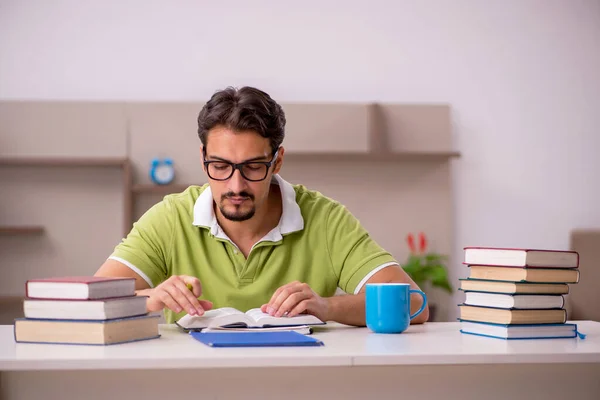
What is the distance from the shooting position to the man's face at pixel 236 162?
2.02 metres

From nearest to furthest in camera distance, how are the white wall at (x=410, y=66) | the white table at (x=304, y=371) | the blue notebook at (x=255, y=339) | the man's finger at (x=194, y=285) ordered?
the white table at (x=304, y=371)
the blue notebook at (x=255, y=339)
the man's finger at (x=194, y=285)
the white wall at (x=410, y=66)

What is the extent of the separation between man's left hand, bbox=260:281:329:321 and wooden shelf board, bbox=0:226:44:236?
300cm

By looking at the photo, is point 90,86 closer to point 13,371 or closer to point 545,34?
point 545,34

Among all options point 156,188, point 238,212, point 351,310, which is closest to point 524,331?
point 351,310

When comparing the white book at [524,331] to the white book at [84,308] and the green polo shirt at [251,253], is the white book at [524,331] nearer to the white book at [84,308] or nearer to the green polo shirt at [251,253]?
the green polo shirt at [251,253]

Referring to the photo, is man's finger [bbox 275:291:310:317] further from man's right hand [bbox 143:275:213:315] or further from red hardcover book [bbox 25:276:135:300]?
red hardcover book [bbox 25:276:135:300]

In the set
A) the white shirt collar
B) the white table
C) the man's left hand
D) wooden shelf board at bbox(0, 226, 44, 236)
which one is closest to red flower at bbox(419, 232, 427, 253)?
wooden shelf board at bbox(0, 226, 44, 236)

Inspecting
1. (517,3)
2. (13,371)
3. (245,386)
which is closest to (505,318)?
(245,386)

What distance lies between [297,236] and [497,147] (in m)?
3.05

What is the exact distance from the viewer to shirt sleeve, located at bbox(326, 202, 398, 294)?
2113 millimetres

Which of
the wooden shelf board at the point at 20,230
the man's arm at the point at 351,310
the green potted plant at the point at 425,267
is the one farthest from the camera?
the green potted plant at the point at 425,267

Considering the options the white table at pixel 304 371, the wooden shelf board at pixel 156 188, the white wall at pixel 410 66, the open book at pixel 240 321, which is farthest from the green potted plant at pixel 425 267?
the white table at pixel 304 371

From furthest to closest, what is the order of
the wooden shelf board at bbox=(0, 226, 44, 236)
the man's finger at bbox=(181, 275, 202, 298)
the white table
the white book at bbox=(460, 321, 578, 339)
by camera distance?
the wooden shelf board at bbox=(0, 226, 44, 236)
the man's finger at bbox=(181, 275, 202, 298)
the white book at bbox=(460, 321, 578, 339)
the white table

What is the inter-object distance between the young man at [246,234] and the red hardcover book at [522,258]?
1.06 feet
